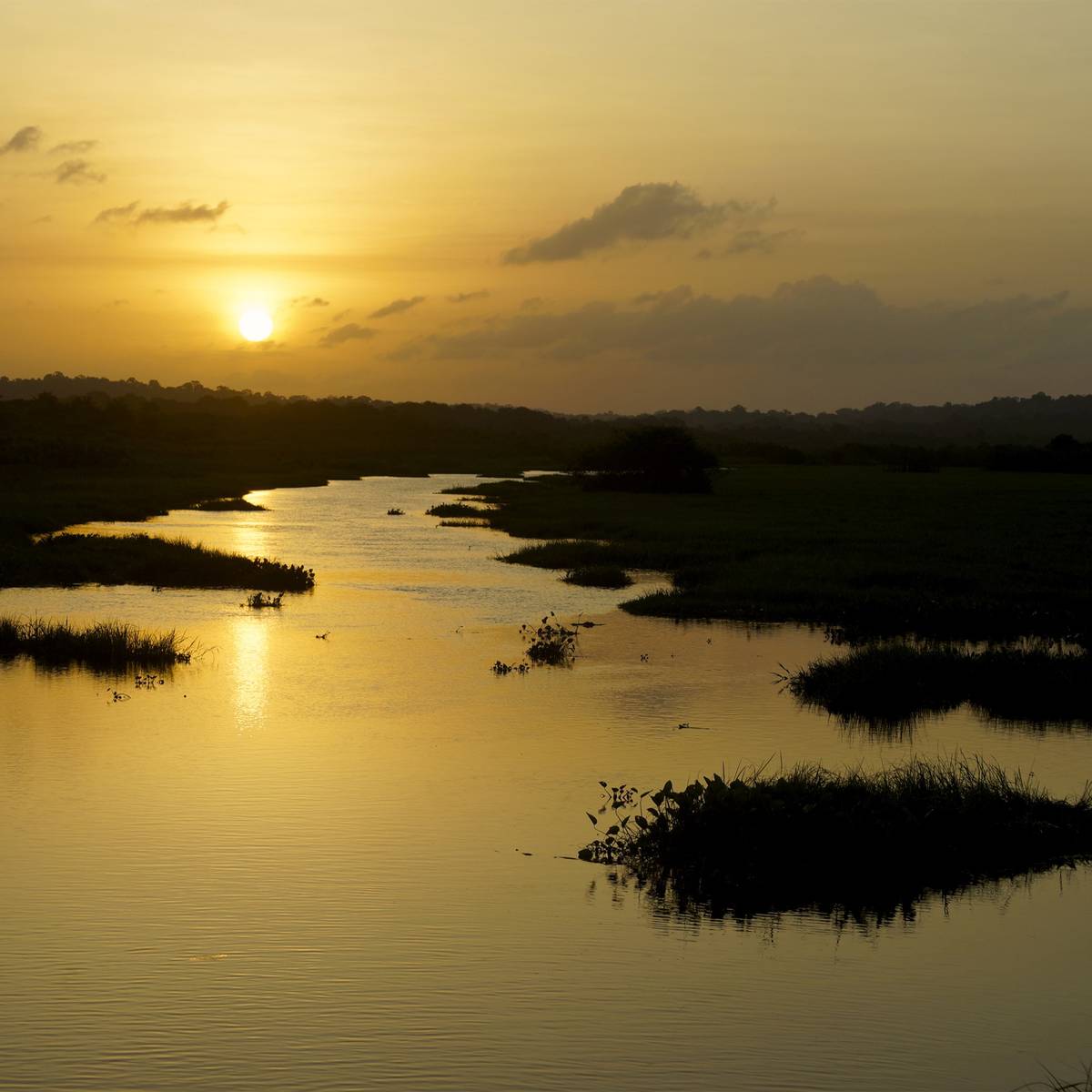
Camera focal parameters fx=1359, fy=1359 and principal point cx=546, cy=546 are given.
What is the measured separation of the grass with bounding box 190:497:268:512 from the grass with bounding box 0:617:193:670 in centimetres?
4472

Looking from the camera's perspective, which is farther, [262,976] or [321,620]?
[321,620]

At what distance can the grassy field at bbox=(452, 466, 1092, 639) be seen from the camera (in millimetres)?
33656

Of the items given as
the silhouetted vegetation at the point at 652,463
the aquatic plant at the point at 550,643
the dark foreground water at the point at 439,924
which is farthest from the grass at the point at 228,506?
the dark foreground water at the point at 439,924

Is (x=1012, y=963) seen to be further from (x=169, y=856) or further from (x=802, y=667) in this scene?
(x=802, y=667)

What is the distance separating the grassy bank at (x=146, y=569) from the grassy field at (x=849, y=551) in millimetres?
10235

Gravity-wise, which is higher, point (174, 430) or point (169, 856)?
point (174, 430)

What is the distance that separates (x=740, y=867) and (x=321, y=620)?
2153 centimetres

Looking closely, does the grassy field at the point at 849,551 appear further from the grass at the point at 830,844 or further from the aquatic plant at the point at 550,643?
the grass at the point at 830,844

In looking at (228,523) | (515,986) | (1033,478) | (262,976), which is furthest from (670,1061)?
(1033,478)

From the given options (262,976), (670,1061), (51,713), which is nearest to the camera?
(670,1061)

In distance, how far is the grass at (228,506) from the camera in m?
73.4

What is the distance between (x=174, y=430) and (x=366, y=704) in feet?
422

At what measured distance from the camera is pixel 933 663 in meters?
25.7

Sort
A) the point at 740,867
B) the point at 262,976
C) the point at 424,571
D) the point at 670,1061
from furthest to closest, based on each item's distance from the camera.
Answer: the point at 424,571
the point at 740,867
the point at 262,976
the point at 670,1061
